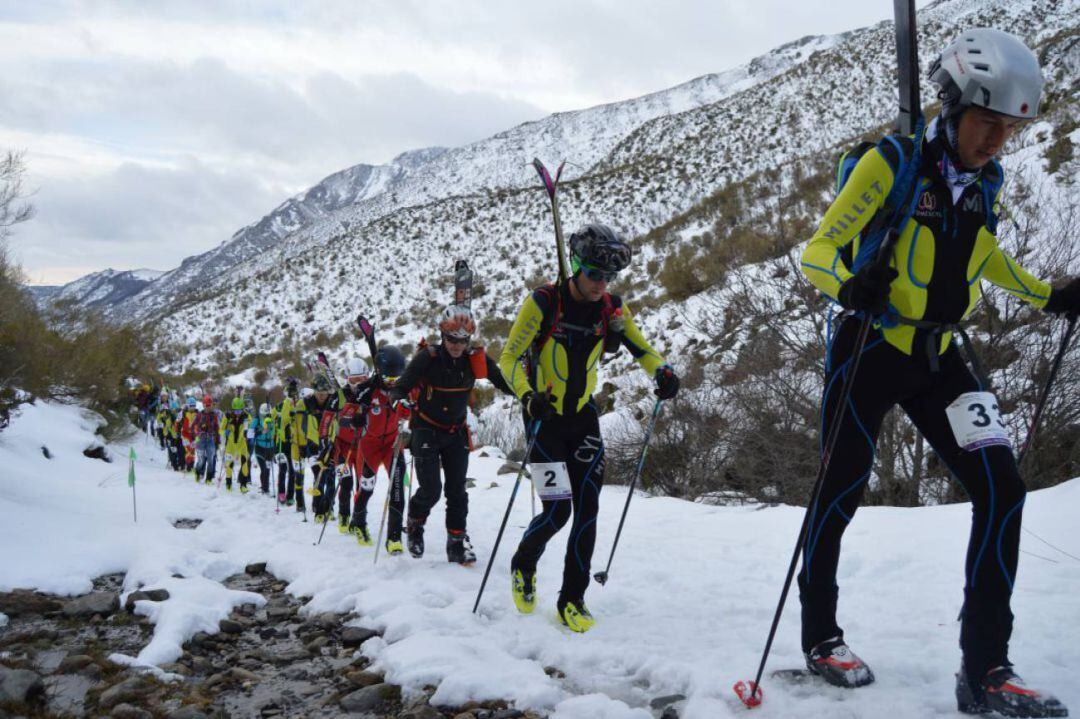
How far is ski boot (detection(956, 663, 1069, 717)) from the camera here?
2656 millimetres

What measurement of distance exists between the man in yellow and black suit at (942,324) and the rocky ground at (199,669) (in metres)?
1.95

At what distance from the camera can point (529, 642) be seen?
4402 mm

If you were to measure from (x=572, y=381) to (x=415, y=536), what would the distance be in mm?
3392

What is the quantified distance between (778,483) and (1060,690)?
264 inches

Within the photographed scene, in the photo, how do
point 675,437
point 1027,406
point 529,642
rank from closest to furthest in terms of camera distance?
point 529,642 → point 1027,406 → point 675,437

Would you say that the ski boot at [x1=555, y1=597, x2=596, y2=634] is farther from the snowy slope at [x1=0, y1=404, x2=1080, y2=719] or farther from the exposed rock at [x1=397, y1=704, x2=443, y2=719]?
the exposed rock at [x1=397, y1=704, x2=443, y2=719]

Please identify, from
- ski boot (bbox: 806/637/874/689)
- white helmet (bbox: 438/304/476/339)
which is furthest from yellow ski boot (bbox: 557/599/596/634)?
white helmet (bbox: 438/304/476/339)

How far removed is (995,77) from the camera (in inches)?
107

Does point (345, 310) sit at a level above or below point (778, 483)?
above

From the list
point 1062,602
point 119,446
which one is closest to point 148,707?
point 1062,602

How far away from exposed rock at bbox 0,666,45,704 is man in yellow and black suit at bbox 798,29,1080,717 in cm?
404

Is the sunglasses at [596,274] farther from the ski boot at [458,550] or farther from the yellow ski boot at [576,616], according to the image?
the ski boot at [458,550]

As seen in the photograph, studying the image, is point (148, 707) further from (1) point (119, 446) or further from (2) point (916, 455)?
(1) point (119, 446)

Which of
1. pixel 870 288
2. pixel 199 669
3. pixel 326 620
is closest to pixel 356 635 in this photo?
pixel 326 620
